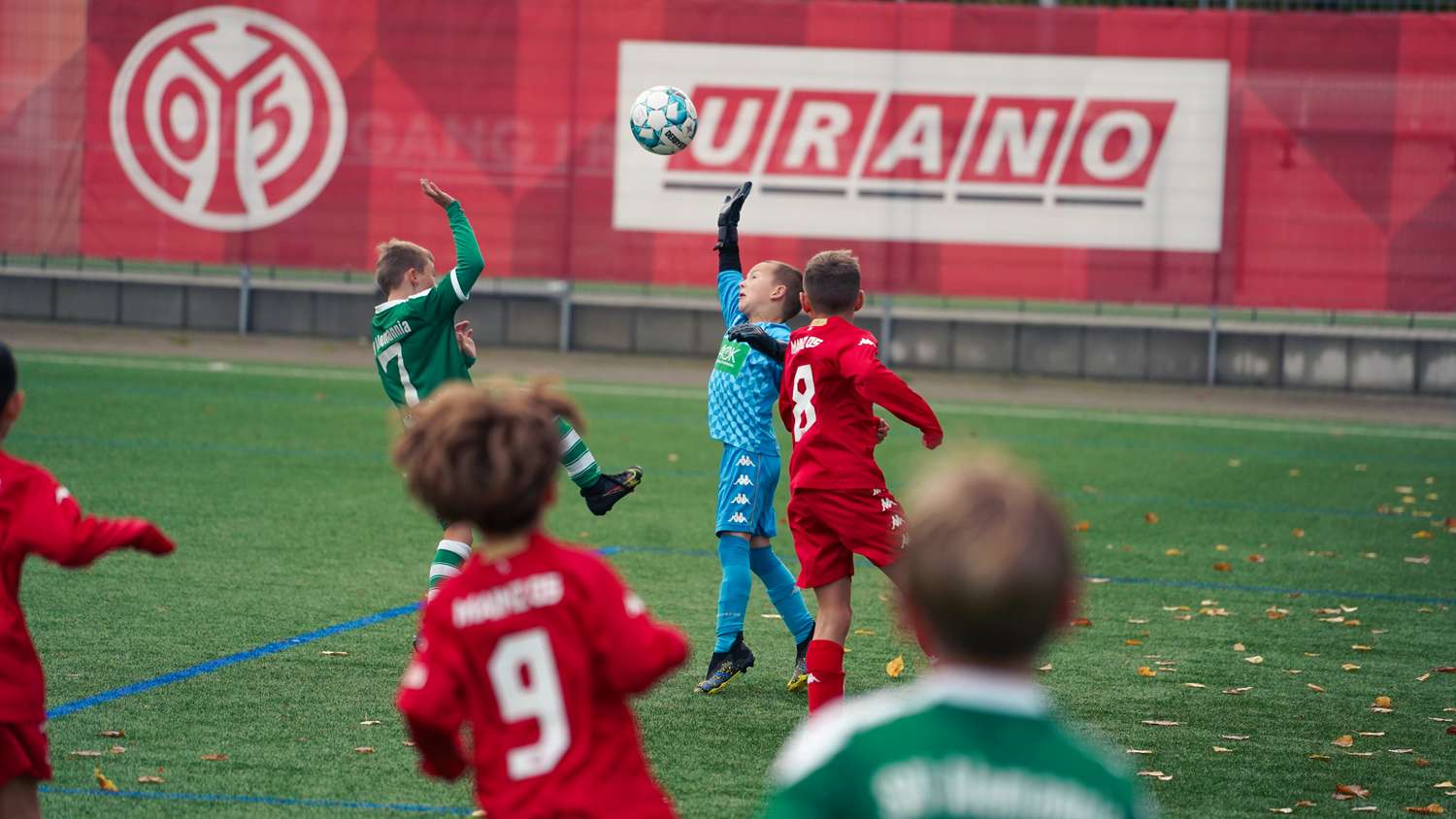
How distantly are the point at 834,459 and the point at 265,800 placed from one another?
210 cm

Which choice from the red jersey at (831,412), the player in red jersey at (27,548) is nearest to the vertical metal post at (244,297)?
the red jersey at (831,412)

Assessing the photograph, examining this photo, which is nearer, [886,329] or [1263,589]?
[1263,589]

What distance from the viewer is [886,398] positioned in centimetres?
564

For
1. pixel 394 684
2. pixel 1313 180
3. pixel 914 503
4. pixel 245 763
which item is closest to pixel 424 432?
pixel 914 503

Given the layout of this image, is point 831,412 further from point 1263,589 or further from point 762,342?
point 1263,589

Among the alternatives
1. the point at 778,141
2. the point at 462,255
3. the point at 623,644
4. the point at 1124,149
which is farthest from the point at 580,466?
the point at 1124,149

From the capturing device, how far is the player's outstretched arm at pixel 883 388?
18.5 feet

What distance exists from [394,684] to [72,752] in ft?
4.44

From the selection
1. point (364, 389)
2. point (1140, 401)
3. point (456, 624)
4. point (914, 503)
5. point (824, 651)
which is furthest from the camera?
point (1140, 401)

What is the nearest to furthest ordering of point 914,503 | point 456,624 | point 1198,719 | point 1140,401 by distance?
1. point 914,503
2. point 456,624
3. point 1198,719
4. point 1140,401

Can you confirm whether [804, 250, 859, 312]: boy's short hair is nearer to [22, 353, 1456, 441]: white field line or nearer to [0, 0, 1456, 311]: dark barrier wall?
[22, 353, 1456, 441]: white field line

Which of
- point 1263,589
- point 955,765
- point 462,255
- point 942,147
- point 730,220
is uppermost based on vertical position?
point 942,147

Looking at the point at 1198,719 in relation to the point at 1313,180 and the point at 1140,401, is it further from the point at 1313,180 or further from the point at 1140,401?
the point at 1313,180

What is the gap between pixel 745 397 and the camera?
265 inches
